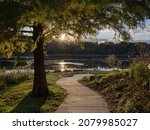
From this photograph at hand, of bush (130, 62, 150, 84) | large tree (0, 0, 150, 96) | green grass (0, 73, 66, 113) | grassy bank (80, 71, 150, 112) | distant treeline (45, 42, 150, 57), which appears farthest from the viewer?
distant treeline (45, 42, 150, 57)

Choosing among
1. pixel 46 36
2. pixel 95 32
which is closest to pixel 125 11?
pixel 95 32

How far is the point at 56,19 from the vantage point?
59.4 feet

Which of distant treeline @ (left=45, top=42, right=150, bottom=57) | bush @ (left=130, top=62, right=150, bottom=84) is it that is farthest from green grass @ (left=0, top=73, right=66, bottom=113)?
distant treeline @ (left=45, top=42, right=150, bottom=57)

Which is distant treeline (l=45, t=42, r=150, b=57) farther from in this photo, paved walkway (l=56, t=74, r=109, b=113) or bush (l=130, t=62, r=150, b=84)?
bush (l=130, t=62, r=150, b=84)

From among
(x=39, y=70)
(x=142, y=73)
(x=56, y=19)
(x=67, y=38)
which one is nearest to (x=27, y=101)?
(x=39, y=70)

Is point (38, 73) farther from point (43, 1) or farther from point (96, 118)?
point (96, 118)

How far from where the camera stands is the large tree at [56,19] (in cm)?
1633

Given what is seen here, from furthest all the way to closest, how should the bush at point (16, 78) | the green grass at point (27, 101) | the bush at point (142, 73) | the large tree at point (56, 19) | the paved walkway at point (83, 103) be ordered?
1. the bush at point (16, 78)
2. the bush at point (142, 73)
3. the green grass at point (27, 101)
4. the large tree at point (56, 19)
5. the paved walkway at point (83, 103)

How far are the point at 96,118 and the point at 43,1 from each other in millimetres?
6005

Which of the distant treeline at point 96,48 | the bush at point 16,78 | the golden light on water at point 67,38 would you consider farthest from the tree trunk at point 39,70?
the distant treeline at point 96,48

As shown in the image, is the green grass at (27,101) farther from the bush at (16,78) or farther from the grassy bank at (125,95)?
the bush at (16,78)

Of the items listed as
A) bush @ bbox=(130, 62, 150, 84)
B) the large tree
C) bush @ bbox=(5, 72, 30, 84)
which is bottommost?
bush @ bbox=(5, 72, 30, 84)

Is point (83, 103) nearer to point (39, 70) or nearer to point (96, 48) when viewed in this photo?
point (39, 70)

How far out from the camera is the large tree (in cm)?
1633
